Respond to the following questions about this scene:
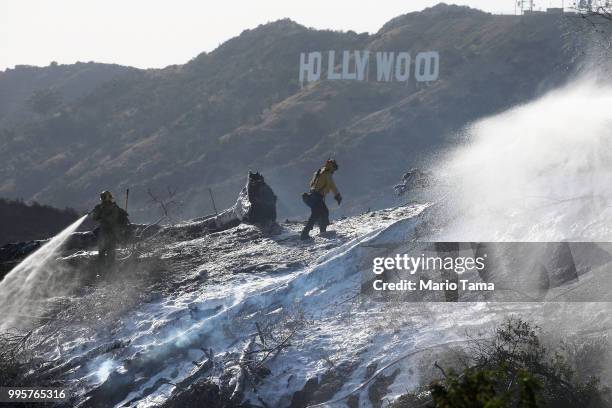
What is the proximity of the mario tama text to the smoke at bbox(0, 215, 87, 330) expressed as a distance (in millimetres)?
5301

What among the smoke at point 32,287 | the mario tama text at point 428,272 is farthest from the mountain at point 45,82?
the mario tama text at point 428,272

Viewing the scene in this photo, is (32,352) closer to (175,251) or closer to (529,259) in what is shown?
(175,251)

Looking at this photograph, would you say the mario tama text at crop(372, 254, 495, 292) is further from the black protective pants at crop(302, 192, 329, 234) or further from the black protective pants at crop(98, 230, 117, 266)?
the black protective pants at crop(98, 230, 117, 266)

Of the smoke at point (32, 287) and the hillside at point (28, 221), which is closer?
the smoke at point (32, 287)

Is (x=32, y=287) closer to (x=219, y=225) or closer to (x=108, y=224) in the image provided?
(x=108, y=224)

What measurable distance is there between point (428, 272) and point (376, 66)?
269 feet

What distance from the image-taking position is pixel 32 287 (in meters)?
14.2

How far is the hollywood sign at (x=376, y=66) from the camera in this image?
85.2 meters

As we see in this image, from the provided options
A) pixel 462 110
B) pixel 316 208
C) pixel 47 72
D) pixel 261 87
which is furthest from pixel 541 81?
pixel 47 72

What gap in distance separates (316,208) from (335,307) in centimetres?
371

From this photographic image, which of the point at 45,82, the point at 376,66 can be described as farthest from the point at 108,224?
the point at 45,82

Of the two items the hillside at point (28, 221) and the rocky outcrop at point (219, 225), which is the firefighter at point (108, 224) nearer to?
the rocky outcrop at point (219, 225)

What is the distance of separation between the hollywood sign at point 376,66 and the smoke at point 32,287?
71025mm

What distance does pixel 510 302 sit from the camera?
10070 mm
